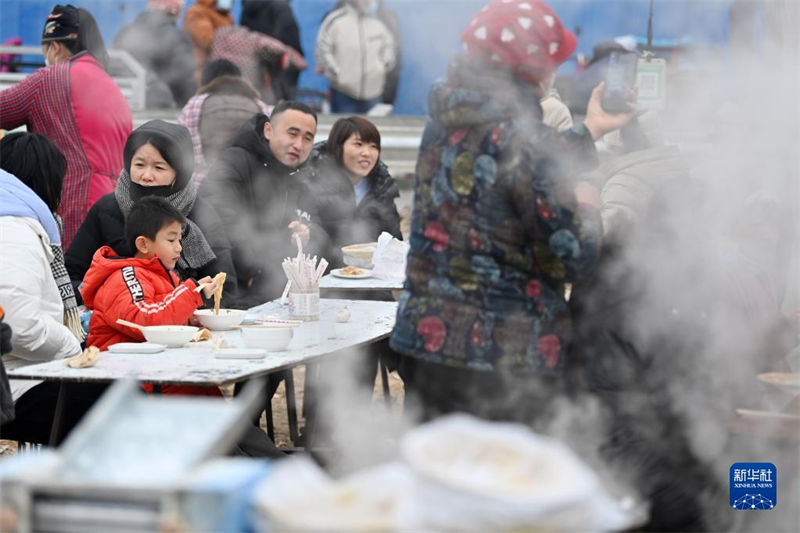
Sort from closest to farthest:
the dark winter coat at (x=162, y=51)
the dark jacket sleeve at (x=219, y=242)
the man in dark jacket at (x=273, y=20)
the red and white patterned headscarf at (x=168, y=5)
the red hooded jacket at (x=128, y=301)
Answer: the red hooded jacket at (x=128, y=301) < the dark jacket sleeve at (x=219, y=242) < the red and white patterned headscarf at (x=168, y=5) < the dark winter coat at (x=162, y=51) < the man in dark jacket at (x=273, y=20)

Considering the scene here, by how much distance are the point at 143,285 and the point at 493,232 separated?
4.87 feet

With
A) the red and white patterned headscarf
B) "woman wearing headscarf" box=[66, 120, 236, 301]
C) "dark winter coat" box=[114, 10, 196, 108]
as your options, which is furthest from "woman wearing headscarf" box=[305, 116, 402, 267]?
"dark winter coat" box=[114, 10, 196, 108]

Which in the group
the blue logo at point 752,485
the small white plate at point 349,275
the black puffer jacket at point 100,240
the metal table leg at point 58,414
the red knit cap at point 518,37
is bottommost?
the blue logo at point 752,485

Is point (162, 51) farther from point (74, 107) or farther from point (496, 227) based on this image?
point (496, 227)

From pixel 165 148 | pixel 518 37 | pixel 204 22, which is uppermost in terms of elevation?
pixel 204 22

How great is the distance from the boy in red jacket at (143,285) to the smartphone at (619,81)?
1.58 meters

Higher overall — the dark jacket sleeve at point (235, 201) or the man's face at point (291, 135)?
the man's face at point (291, 135)

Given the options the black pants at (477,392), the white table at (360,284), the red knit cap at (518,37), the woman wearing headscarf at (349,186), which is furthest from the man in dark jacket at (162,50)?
the black pants at (477,392)

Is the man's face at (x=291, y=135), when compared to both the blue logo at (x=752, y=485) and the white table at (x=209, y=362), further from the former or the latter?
the blue logo at (x=752, y=485)

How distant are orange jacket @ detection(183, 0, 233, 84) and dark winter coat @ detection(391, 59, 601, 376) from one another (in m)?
4.62

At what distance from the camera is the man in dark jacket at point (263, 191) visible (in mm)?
4895

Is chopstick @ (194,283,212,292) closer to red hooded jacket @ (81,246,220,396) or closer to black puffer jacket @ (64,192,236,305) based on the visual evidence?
red hooded jacket @ (81,246,220,396)

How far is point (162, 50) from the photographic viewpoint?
7258mm

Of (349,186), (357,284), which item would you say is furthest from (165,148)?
(349,186)
